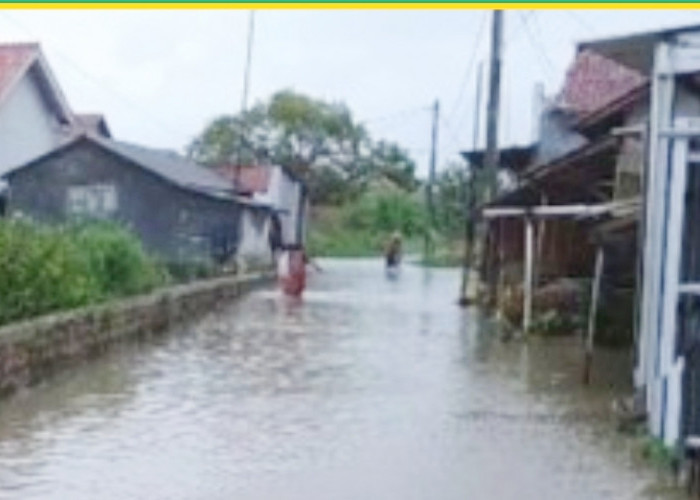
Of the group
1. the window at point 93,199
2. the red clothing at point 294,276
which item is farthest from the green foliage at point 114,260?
the window at point 93,199

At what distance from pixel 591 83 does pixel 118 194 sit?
39.2 feet

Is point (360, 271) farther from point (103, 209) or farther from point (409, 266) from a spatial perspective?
point (103, 209)


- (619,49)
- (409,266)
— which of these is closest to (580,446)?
(619,49)

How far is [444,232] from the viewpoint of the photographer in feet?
228

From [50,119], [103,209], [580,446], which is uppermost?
[50,119]

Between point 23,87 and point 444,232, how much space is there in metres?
38.3

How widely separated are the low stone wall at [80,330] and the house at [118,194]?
10.0 meters

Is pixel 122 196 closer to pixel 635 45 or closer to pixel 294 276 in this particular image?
pixel 294 276

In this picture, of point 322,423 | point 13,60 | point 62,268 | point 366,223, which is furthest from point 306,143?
point 322,423

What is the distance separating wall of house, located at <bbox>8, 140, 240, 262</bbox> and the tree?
32.3 meters

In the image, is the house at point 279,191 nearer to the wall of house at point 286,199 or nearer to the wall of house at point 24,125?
the wall of house at point 286,199

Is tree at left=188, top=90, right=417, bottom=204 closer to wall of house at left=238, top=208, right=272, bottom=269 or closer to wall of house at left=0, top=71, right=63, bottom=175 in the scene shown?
wall of house at left=238, top=208, right=272, bottom=269

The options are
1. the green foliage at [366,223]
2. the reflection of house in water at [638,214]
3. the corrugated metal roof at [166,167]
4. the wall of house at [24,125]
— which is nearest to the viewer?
the reflection of house in water at [638,214]

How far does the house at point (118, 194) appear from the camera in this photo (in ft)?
113
